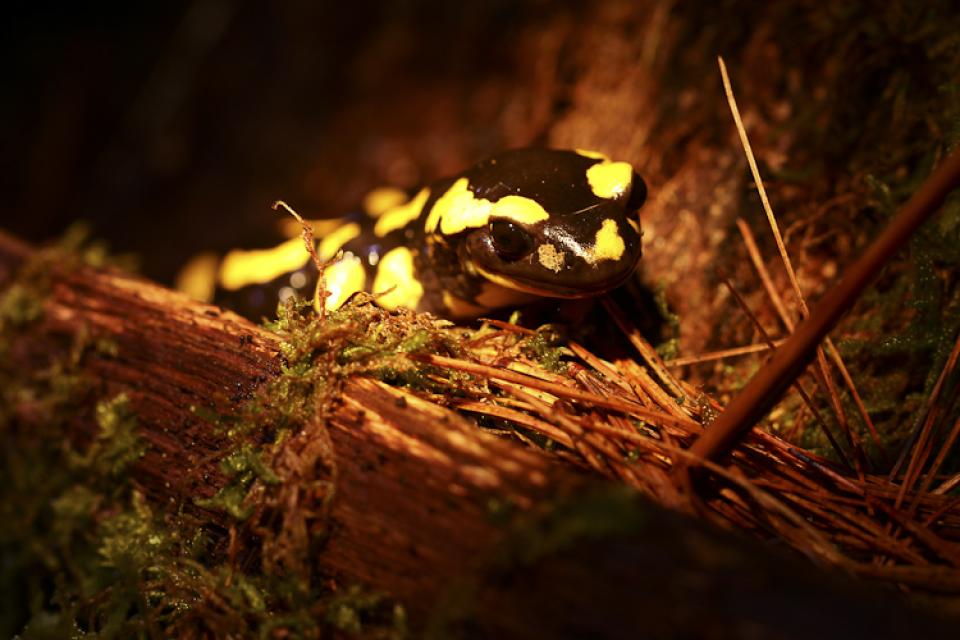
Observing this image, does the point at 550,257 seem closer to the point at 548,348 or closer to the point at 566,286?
the point at 566,286

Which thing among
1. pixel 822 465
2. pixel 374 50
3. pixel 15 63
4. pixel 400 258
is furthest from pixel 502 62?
pixel 15 63

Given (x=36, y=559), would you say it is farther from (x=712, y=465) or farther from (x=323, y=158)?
(x=323, y=158)

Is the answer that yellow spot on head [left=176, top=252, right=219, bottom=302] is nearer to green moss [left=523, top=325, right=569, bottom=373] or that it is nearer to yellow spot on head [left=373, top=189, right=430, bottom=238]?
yellow spot on head [left=373, top=189, right=430, bottom=238]

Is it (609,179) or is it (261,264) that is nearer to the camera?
(609,179)

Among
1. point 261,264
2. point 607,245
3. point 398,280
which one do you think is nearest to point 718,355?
point 607,245

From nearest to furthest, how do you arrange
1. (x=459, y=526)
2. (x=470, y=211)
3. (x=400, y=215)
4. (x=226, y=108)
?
(x=459, y=526) < (x=470, y=211) < (x=400, y=215) < (x=226, y=108)
